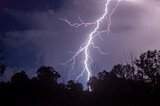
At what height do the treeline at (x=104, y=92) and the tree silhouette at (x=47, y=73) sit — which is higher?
the tree silhouette at (x=47, y=73)

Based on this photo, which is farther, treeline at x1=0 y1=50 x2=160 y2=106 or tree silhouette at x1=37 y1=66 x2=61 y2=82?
tree silhouette at x1=37 y1=66 x2=61 y2=82

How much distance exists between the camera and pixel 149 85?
41.9 metres

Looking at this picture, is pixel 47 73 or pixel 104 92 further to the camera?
pixel 47 73

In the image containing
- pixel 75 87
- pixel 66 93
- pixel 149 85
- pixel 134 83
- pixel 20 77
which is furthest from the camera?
pixel 75 87

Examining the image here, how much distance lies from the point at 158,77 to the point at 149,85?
1751mm

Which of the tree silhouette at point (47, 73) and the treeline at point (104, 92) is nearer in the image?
the treeline at point (104, 92)

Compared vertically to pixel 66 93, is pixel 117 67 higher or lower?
higher

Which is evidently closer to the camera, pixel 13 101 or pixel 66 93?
pixel 13 101

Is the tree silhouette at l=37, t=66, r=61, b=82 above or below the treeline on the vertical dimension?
above

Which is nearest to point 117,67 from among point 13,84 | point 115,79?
point 115,79

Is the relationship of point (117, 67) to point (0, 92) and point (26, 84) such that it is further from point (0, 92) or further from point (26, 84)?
point (0, 92)

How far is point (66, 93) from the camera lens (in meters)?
49.2

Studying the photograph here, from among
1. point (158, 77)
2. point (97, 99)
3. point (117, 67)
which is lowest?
point (97, 99)

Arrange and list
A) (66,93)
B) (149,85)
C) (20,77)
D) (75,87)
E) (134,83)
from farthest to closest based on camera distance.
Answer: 1. (75,87)
2. (20,77)
3. (66,93)
4. (134,83)
5. (149,85)
